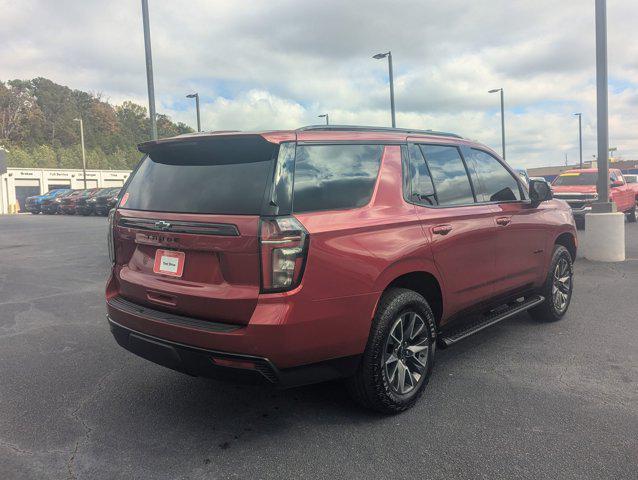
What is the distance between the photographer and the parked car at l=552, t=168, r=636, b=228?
13758 millimetres

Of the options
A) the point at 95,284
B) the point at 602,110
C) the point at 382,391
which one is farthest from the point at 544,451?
the point at 602,110

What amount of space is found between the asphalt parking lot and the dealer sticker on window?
1.01 metres

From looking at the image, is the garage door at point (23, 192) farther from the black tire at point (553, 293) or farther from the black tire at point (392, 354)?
the black tire at point (392, 354)

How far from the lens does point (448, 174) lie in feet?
13.4

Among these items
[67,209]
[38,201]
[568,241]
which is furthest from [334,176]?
[38,201]

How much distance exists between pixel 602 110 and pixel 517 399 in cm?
797

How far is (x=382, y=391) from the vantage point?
3.20 meters

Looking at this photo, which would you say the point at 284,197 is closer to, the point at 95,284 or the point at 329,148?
the point at 329,148

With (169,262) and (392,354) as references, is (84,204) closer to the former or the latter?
(169,262)

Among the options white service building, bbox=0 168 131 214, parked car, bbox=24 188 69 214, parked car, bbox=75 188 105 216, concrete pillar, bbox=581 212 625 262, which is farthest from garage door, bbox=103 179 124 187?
concrete pillar, bbox=581 212 625 262

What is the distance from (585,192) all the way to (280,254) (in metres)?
13.5

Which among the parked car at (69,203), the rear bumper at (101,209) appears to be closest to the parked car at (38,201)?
the parked car at (69,203)

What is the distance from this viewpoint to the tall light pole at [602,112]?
921cm

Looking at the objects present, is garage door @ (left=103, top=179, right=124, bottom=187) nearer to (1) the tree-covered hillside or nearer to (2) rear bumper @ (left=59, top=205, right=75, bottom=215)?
(1) the tree-covered hillside
